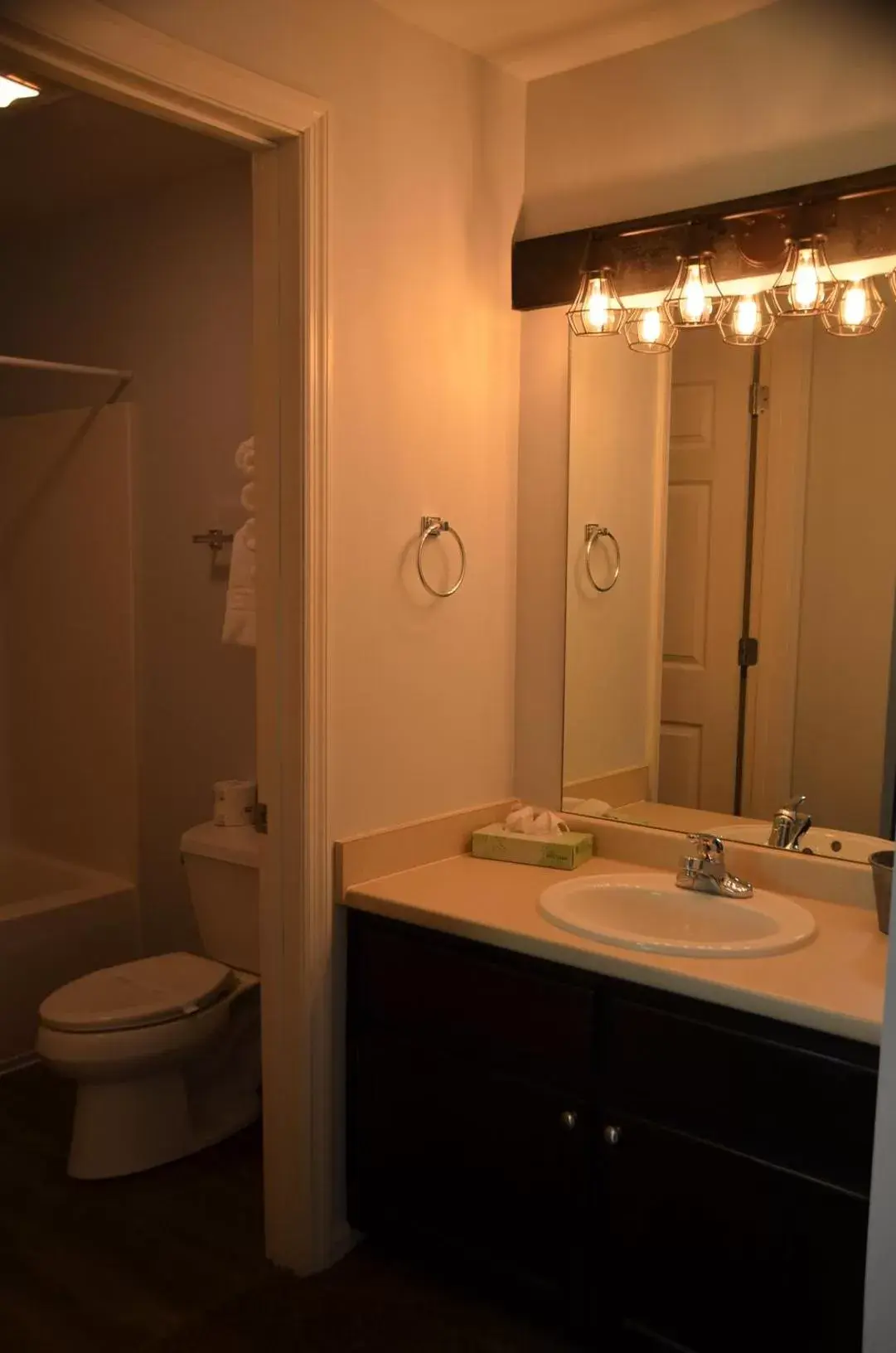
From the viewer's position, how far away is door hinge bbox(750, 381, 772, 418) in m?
2.20

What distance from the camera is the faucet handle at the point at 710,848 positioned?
213 cm

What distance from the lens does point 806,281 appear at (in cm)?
206

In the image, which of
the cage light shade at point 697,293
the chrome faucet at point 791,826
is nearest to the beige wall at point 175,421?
the cage light shade at point 697,293

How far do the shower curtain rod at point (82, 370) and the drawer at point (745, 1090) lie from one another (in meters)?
2.32

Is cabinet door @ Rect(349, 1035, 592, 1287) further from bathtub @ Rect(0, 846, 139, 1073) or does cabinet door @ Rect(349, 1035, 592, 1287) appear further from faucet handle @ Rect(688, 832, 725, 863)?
bathtub @ Rect(0, 846, 139, 1073)

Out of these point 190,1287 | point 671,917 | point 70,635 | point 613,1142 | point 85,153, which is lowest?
point 190,1287

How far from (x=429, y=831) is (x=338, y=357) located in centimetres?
98

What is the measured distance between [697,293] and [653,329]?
15cm

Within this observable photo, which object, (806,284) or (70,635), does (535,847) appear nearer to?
(806,284)

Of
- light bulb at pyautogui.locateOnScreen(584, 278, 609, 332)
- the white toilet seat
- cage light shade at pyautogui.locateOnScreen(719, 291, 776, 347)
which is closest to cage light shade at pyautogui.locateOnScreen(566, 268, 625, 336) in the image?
light bulb at pyautogui.locateOnScreen(584, 278, 609, 332)

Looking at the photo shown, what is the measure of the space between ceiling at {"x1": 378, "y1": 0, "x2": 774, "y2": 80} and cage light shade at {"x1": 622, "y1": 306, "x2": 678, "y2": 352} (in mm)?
522

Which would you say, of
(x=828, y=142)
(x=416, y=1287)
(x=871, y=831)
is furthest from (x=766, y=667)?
(x=416, y=1287)

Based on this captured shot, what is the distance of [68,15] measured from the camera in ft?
5.29

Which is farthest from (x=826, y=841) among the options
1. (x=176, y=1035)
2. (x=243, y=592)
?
(x=176, y=1035)
